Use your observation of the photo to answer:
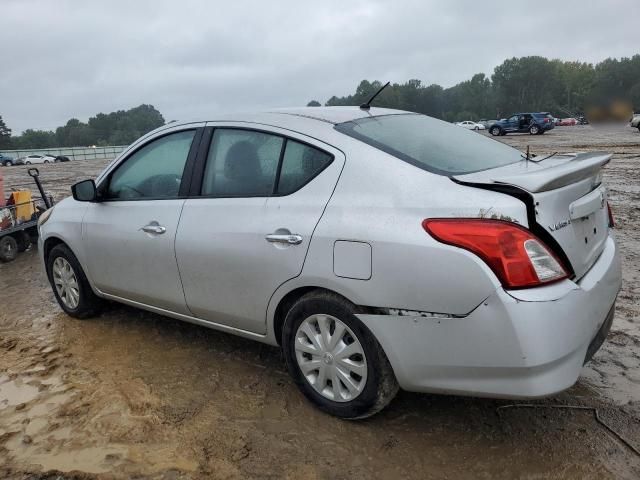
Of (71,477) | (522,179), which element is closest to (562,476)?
(522,179)

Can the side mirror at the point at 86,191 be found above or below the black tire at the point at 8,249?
above

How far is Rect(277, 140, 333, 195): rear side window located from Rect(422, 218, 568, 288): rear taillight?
2.67 feet

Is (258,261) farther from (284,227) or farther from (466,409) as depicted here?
(466,409)

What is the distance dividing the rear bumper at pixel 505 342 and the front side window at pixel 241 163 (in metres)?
1.03

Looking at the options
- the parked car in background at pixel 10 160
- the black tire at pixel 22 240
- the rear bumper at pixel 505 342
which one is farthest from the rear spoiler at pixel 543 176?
the parked car in background at pixel 10 160

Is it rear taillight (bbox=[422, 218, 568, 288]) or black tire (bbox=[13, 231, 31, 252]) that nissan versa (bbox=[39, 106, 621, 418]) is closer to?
rear taillight (bbox=[422, 218, 568, 288])

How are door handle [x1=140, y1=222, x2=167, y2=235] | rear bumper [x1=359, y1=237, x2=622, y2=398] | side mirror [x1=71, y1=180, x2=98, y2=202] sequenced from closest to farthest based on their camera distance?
rear bumper [x1=359, y1=237, x2=622, y2=398] → door handle [x1=140, y1=222, x2=167, y2=235] → side mirror [x1=71, y1=180, x2=98, y2=202]

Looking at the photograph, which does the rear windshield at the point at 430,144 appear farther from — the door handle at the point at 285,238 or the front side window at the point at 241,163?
the door handle at the point at 285,238

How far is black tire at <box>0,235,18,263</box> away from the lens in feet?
23.9

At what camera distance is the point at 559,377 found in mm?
2254

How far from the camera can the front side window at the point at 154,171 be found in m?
3.54

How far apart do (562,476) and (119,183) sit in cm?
331

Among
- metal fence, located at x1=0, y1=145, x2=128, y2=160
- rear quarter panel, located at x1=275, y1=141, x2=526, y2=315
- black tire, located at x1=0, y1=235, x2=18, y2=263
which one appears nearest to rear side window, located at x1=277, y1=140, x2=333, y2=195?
rear quarter panel, located at x1=275, y1=141, x2=526, y2=315

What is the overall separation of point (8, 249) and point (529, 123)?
3585 centimetres
